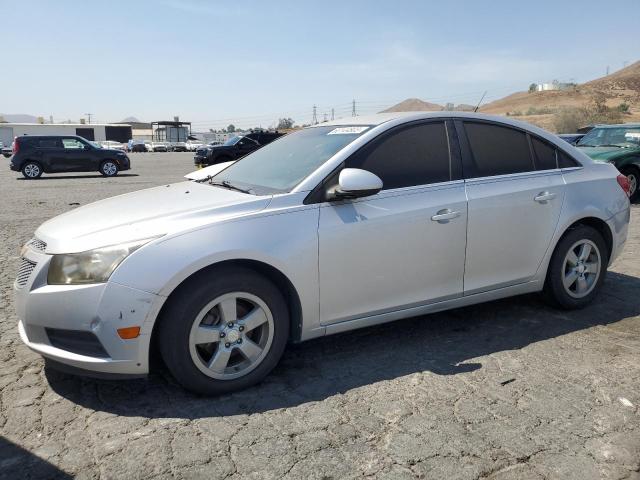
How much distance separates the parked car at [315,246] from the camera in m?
2.96

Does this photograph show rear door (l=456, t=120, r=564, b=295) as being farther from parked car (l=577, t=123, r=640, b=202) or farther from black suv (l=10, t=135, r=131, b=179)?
black suv (l=10, t=135, r=131, b=179)

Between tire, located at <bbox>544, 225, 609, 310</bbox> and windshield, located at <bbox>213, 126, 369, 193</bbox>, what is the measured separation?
6.44 ft

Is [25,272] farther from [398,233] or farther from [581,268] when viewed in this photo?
[581,268]

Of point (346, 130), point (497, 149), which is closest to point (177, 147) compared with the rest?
point (346, 130)

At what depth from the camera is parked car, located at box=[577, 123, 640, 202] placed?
11.3 m

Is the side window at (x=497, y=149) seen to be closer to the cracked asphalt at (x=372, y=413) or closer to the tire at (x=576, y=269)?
the tire at (x=576, y=269)

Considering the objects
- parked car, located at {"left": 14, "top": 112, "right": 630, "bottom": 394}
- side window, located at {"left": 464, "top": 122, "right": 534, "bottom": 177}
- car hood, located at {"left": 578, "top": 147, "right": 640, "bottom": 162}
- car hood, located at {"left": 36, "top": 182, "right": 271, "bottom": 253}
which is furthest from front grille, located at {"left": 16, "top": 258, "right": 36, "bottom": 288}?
car hood, located at {"left": 578, "top": 147, "right": 640, "bottom": 162}

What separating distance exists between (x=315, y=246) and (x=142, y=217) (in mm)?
1039

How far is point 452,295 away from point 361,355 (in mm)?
792

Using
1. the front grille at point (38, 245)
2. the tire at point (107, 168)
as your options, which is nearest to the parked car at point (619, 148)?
the front grille at point (38, 245)

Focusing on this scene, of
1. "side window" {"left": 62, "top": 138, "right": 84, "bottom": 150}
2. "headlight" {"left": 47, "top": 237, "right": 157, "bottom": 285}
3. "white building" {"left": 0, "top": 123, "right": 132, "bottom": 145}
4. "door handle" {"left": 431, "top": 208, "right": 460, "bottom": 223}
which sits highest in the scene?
"white building" {"left": 0, "top": 123, "right": 132, "bottom": 145}

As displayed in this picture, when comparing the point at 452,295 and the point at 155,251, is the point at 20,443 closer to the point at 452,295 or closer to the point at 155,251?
the point at 155,251

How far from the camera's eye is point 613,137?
12.1m

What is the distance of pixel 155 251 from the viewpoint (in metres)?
2.95
